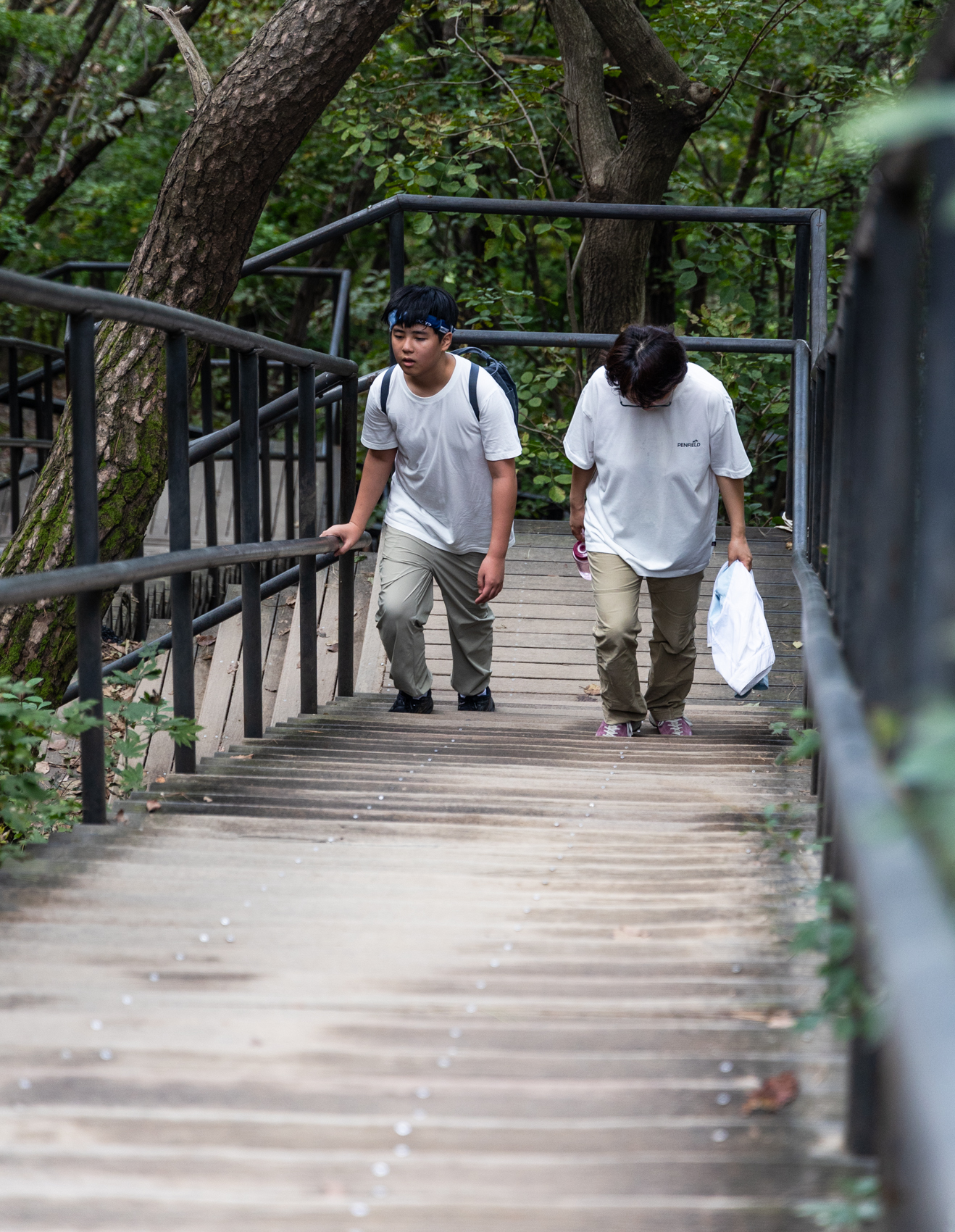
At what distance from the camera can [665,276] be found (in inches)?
325

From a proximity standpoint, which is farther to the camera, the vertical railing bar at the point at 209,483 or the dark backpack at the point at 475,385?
the vertical railing bar at the point at 209,483

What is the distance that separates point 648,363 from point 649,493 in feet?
1.63

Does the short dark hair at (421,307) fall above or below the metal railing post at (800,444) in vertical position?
above

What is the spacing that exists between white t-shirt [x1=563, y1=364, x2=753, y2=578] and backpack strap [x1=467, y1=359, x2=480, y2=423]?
1.12 ft

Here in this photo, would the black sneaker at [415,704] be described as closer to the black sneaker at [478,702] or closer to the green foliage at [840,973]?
the black sneaker at [478,702]

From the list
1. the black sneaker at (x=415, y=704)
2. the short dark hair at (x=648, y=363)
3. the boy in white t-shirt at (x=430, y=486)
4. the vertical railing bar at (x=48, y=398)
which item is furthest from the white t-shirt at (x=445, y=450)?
the vertical railing bar at (x=48, y=398)

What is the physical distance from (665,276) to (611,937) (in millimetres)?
6756

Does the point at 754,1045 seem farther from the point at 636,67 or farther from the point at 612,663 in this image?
the point at 636,67

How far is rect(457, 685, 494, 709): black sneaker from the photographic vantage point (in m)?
5.21

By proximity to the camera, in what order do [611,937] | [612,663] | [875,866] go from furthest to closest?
[612,663]
[611,937]
[875,866]

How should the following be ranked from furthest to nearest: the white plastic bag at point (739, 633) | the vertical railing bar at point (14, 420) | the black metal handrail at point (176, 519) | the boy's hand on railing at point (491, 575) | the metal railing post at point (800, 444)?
the vertical railing bar at point (14, 420) → the boy's hand on railing at point (491, 575) → the white plastic bag at point (739, 633) → the metal railing post at point (800, 444) → the black metal handrail at point (176, 519)

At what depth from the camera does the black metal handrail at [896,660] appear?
79cm

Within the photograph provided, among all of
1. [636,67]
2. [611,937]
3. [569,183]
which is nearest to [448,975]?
[611,937]

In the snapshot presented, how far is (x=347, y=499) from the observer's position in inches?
201
